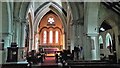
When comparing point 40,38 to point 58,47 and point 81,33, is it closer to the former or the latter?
point 58,47

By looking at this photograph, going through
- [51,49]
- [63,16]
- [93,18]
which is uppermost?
[63,16]

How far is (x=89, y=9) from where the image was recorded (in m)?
12.9

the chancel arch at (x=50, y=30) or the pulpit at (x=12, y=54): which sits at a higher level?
the chancel arch at (x=50, y=30)

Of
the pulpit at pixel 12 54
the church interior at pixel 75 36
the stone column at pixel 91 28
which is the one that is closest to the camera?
the church interior at pixel 75 36

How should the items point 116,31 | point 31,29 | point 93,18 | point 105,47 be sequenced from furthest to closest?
point 31,29, point 105,47, point 116,31, point 93,18

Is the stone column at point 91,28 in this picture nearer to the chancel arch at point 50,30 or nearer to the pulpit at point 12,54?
the pulpit at point 12,54

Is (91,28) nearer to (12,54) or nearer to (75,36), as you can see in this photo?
(12,54)

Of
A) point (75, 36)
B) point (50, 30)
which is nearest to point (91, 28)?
point (75, 36)

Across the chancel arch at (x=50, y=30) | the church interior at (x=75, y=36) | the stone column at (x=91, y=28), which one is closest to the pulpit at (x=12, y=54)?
the church interior at (x=75, y=36)

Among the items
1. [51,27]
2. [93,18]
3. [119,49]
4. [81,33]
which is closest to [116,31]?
[119,49]

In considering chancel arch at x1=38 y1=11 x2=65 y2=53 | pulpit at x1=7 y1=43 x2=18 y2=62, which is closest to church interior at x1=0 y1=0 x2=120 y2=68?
pulpit at x1=7 y1=43 x2=18 y2=62

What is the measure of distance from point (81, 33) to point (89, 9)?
14.9ft

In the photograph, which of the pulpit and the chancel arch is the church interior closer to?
the pulpit

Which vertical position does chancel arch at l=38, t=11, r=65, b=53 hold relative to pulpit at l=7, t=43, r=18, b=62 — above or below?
above
